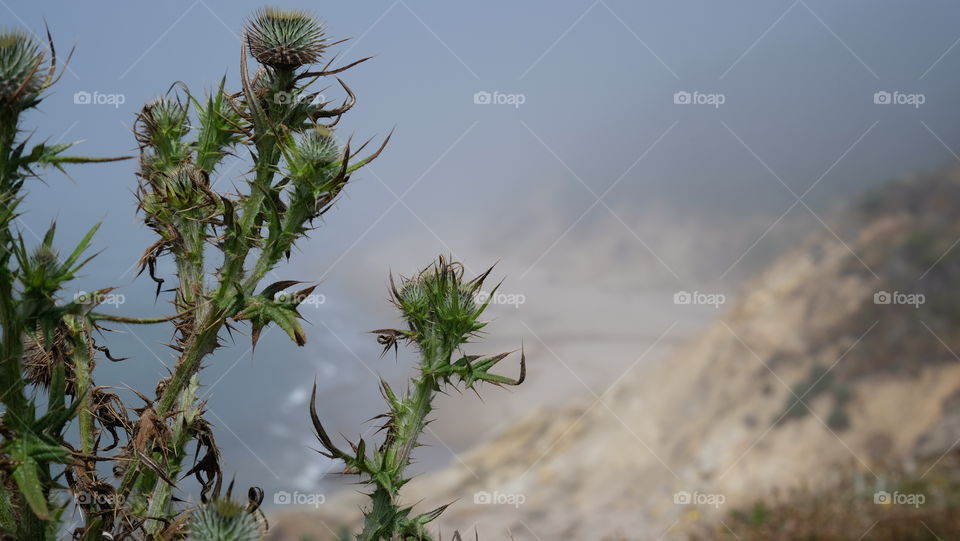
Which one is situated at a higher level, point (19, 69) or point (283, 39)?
point (283, 39)

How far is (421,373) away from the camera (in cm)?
260

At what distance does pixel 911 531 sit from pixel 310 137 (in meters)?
→ 9.54

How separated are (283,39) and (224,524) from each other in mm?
1396

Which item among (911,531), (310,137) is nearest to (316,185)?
(310,137)

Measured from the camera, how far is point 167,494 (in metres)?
2.45

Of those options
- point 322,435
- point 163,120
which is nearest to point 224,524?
point 322,435

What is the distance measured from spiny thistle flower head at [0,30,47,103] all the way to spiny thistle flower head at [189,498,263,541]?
103 cm

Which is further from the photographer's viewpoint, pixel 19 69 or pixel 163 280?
pixel 163 280

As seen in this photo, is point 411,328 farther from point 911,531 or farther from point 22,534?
point 911,531

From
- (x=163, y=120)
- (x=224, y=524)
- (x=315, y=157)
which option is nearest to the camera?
(x=224, y=524)

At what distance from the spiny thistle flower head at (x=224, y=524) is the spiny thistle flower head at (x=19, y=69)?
1.03 m

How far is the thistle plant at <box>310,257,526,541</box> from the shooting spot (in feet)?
8.08

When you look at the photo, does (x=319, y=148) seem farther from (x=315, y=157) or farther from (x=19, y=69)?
(x=19, y=69)

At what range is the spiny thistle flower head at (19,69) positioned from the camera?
6.43ft
